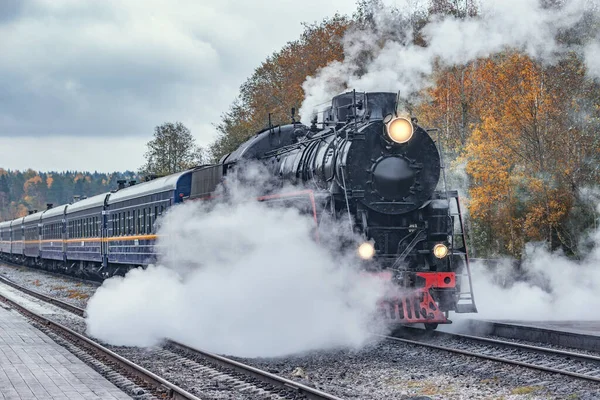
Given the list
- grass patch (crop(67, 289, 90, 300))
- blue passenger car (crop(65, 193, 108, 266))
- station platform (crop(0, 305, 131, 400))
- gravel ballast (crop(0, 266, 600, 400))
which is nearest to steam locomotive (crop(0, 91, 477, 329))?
gravel ballast (crop(0, 266, 600, 400))

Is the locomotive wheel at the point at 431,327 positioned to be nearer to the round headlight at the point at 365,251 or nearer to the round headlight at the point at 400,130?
the round headlight at the point at 365,251

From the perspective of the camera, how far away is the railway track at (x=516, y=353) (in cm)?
923

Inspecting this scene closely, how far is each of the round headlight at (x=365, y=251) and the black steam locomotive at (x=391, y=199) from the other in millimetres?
14

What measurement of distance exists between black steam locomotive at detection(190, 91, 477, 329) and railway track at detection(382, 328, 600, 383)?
0.40 meters

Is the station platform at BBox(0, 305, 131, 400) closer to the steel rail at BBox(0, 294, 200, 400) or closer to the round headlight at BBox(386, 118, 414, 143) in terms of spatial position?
the steel rail at BBox(0, 294, 200, 400)

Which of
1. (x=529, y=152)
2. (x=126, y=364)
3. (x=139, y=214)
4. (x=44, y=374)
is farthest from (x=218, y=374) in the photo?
(x=529, y=152)

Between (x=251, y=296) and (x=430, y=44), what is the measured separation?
7330 millimetres

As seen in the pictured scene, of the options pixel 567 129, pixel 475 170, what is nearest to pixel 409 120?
pixel 567 129

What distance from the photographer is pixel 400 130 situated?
1171cm

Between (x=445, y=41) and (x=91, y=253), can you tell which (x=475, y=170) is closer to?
(x=445, y=41)

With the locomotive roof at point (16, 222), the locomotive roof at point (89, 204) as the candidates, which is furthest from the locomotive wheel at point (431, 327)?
the locomotive roof at point (16, 222)

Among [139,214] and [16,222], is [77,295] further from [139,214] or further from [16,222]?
[16,222]

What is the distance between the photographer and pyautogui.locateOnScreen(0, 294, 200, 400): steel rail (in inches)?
327

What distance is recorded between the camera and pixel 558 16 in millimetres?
15914
